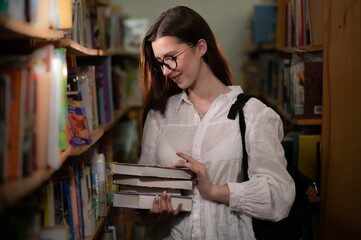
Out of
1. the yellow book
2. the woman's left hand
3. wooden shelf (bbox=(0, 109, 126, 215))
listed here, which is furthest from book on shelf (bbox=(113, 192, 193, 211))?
the yellow book

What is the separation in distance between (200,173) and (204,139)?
0.16 meters

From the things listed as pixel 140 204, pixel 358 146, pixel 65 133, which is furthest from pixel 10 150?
pixel 358 146

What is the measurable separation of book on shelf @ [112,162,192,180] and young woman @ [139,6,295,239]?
36 mm

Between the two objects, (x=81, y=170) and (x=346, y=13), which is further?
(x=346, y=13)

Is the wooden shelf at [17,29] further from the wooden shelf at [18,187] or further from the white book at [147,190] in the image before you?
the white book at [147,190]

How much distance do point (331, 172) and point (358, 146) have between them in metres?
0.27

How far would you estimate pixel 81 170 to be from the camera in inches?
75.7

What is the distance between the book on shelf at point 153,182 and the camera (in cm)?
175

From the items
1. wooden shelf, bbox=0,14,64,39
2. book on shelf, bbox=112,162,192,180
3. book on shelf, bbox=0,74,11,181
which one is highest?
wooden shelf, bbox=0,14,64,39

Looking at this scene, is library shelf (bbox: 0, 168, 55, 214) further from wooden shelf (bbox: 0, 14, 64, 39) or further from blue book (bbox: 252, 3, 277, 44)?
blue book (bbox: 252, 3, 277, 44)

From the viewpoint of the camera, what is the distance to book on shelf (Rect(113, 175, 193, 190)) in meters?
1.75

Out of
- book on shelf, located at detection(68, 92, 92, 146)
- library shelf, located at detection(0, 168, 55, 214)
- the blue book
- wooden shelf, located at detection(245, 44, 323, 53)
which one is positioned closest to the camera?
library shelf, located at detection(0, 168, 55, 214)

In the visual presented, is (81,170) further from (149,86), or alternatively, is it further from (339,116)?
(339,116)

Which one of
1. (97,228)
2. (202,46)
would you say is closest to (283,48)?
(202,46)
